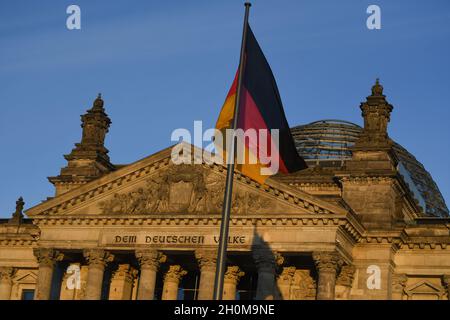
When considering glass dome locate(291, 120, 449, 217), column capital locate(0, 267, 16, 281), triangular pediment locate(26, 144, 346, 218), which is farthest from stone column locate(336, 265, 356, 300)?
column capital locate(0, 267, 16, 281)

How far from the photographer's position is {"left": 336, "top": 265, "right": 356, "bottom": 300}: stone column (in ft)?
181

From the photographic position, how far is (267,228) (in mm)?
53750

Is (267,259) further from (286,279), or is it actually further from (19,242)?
(19,242)

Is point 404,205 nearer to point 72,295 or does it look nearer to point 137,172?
point 137,172

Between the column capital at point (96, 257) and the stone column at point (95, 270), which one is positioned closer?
the stone column at point (95, 270)

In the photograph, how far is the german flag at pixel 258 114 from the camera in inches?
1304

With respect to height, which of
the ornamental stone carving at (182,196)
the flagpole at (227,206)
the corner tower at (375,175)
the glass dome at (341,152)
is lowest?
the flagpole at (227,206)

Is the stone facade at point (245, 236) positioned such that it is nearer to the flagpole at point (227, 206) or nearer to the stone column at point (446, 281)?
the stone column at point (446, 281)

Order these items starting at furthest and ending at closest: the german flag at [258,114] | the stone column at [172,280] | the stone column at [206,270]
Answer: the stone column at [172,280], the stone column at [206,270], the german flag at [258,114]

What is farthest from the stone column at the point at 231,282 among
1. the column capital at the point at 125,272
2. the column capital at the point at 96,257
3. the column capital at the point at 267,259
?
the column capital at the point at 96,257

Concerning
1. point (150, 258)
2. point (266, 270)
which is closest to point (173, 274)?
point (150, 258)

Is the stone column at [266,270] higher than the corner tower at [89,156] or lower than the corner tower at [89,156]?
lower

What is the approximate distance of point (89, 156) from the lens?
6475 cm

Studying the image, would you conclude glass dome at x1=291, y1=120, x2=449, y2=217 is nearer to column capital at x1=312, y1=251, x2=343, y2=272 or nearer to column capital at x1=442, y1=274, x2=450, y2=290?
column capital at x1=442, y1=274, x2=450, y2=290
